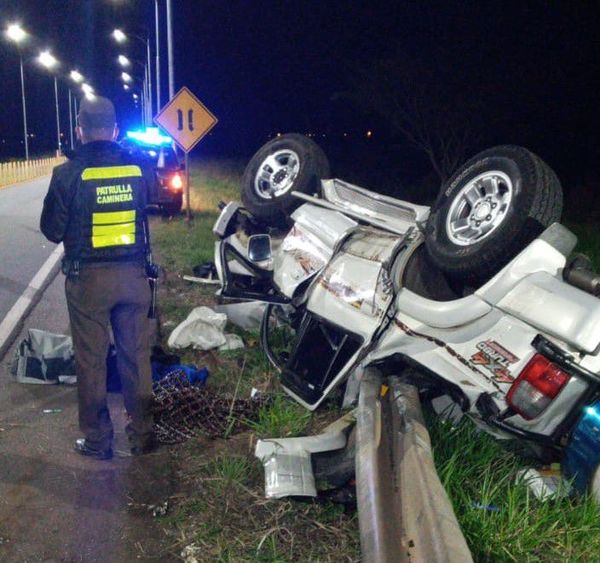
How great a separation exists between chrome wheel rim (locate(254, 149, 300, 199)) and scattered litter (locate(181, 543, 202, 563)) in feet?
11.3

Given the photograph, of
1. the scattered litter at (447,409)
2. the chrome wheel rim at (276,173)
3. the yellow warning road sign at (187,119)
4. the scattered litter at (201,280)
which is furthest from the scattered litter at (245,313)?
the yellow warning road sign at (187,119)

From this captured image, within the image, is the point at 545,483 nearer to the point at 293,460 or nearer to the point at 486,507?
the point at 486,507

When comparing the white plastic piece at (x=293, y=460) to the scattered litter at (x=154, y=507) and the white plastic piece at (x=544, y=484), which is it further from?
the white plastic piece at (x=544, y=484)

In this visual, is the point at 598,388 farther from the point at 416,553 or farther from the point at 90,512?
the point at 90,512

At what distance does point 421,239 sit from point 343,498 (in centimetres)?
168

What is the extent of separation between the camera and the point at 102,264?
3.89 meters

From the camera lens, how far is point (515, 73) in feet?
87.6

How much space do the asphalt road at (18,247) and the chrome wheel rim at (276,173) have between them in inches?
111

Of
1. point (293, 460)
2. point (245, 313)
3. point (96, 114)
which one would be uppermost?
point (96, 114)

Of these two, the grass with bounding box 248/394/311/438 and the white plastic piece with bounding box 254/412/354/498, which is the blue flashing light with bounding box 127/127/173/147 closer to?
the grass with bounding box 248/394/311/438

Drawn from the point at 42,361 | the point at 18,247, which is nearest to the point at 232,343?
the point at 42,361

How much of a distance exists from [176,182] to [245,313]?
9877 mm

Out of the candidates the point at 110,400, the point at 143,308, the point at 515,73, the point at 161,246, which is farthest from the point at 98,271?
the point at 515,73

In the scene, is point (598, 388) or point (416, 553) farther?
point (598, 388)
